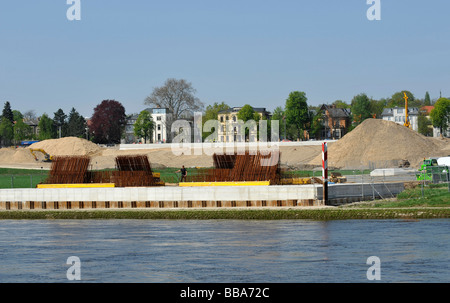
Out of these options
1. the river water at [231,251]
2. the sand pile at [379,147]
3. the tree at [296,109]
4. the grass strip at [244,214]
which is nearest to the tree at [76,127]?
the tree at [296,109]

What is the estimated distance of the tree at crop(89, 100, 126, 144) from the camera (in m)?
178

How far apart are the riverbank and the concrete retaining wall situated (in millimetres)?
1674

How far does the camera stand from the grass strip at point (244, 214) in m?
36.5

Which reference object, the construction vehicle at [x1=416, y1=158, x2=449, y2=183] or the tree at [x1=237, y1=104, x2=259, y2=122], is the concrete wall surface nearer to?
the construction vehicle at [x1=416, y1=158, x2=449, y2=183]

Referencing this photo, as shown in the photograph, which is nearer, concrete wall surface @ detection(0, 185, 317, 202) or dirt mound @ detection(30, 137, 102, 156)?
concrete wall surface @ detection(0, 185, 317, 202)

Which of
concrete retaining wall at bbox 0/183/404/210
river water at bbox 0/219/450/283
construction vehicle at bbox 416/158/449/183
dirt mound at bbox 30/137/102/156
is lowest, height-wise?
river water at bbox 0/219/450/283

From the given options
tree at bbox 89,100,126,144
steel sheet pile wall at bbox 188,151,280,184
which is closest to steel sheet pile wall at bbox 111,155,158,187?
steel sheet pile wall at bbox 188,151,280,184

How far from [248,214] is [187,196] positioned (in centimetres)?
609

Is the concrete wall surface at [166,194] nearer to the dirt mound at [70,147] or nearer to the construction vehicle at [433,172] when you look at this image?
the construction vehicle at [433,172]

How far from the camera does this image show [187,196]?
4344cm

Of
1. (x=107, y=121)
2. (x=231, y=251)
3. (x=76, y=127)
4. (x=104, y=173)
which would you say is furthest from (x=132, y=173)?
(x=76, y=127)

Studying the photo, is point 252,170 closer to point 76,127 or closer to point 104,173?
point 104,173
